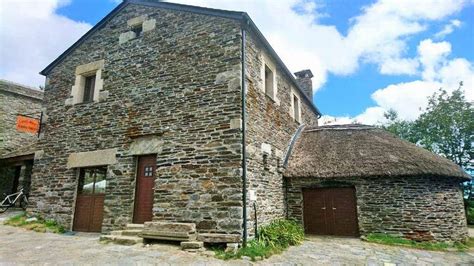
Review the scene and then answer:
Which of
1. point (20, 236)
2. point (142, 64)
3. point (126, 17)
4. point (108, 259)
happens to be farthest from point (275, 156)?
point (20, 236)

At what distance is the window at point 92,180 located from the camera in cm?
954

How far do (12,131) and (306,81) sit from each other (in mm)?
15693

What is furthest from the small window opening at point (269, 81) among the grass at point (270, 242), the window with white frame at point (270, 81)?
the grass at point (270, 242)

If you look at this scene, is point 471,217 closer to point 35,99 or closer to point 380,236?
point 380,236

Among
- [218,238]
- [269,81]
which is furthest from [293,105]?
[218,238]

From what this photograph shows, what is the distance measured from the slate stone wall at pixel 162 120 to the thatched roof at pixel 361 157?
3.88 meters

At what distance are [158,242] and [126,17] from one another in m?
7.51

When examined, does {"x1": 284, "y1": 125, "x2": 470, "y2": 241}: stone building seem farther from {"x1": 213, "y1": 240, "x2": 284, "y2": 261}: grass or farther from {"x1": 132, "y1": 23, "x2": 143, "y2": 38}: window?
{"x1": 132, "y1": 23, "x2": 143, "y2": 38}: window

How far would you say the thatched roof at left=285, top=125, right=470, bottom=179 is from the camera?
949cm

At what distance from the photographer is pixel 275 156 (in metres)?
9.77

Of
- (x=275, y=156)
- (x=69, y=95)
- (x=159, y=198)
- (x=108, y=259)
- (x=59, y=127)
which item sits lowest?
(x=108, y=259)

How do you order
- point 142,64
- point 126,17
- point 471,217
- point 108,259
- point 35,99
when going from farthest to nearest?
point 471,217 < point 35,99 < point 126,17 < point 142,64 < point 108,259

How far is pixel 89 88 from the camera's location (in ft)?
Answer: 35.5

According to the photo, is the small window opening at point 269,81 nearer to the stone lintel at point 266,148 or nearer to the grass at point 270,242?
the stone lintel at point 266,148
